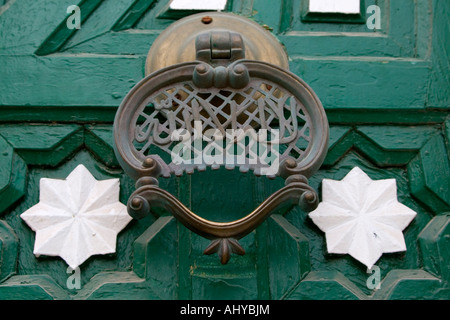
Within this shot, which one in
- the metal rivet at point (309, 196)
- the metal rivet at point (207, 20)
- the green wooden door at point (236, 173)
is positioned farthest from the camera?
the metal rivet at point (207, 20)

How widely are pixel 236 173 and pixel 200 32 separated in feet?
0.81

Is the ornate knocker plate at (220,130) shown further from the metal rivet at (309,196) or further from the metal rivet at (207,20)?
the metal rivet at (207,20)

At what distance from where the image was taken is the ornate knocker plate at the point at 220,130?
1.11 metres

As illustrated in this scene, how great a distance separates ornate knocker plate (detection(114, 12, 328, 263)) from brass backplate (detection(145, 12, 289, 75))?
0.08 m

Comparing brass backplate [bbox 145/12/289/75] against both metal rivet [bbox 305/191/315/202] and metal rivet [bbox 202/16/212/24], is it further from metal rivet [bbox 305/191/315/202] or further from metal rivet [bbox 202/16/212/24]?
metal rivet [bbox 305/191/315/202]

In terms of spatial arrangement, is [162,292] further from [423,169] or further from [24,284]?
[423,169]

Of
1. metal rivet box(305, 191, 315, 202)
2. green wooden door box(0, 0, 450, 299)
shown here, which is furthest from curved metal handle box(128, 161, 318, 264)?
green wooden door box(0, 0, 450, 299)

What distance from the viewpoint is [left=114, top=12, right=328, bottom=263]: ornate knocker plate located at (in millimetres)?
1107

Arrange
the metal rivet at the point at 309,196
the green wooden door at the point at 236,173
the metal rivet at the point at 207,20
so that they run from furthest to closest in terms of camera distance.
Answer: the metal rivet at the point at 207,20
the green wooden door at the point at 236,173
the metal rivet at the point at 309,196

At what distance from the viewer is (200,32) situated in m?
1.31

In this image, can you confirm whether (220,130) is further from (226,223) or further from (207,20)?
(207,20)

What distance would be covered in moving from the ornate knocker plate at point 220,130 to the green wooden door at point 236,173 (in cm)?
12

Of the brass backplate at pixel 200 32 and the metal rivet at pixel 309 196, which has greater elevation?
the brass backplate at pixel 200 32

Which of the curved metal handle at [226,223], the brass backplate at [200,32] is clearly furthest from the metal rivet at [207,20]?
the curved metal handle at [226,223]
